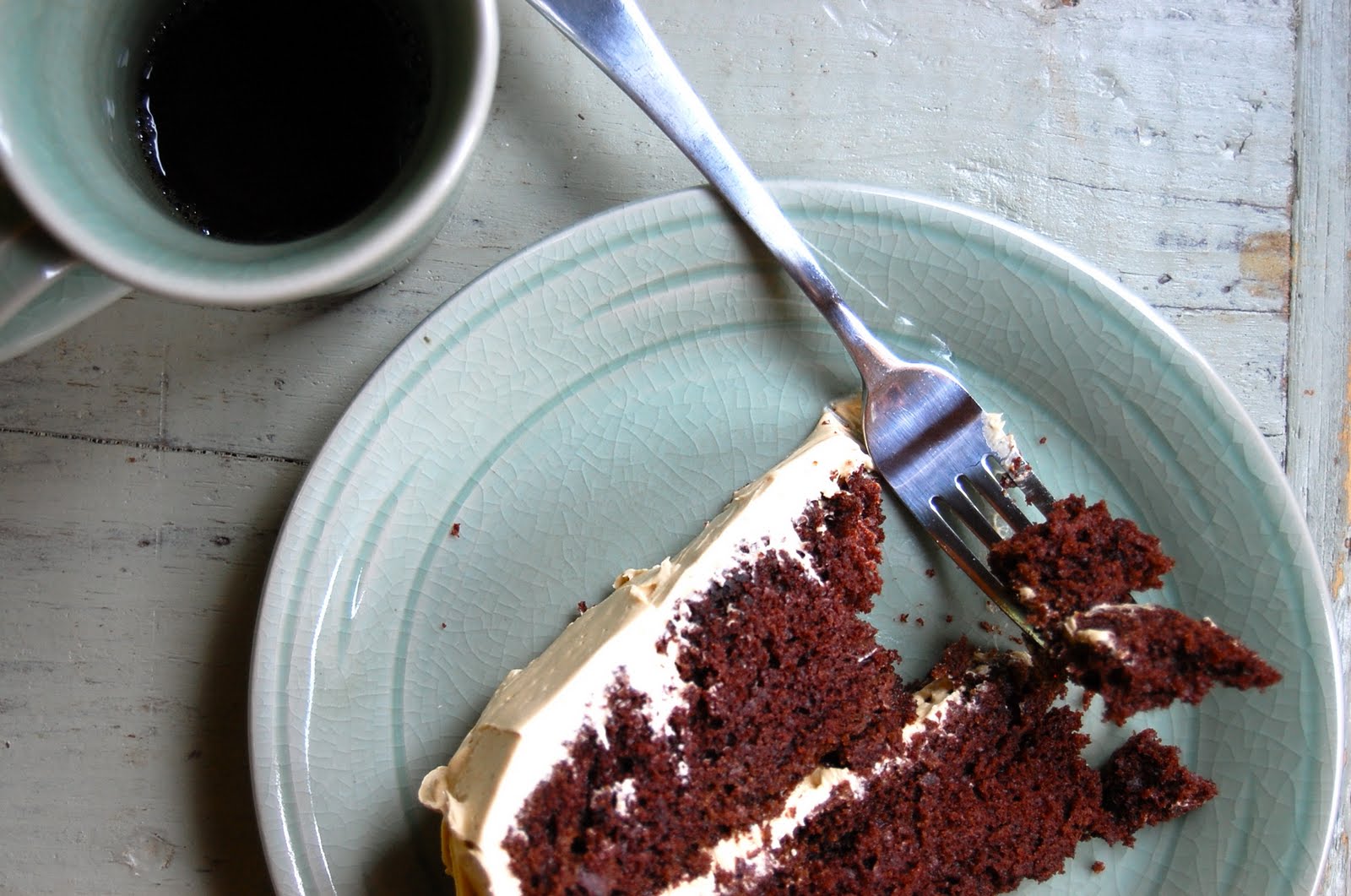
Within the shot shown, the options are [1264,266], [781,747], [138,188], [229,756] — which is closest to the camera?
[138,188]

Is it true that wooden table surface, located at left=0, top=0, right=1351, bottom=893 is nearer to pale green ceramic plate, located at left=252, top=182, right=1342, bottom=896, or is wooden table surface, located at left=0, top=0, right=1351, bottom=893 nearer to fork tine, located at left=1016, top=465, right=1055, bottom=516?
pale green ceramic plate, located at left=252, top=182, right=1342, bottom=896

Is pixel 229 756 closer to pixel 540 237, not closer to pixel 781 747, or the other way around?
pixel 781 747

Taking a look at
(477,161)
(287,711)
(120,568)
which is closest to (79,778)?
(120,568)

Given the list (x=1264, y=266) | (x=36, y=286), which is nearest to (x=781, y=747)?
(x=36, y=286)

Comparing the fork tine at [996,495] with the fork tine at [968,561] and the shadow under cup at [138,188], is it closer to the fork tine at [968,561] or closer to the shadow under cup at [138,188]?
the fork tine at [968,561]

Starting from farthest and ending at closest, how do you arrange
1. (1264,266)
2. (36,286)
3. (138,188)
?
(1264,266) → (138,188) → (36,286)

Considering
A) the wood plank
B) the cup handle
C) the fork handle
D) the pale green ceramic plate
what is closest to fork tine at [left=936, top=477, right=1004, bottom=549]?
the pale green ceramic plate
